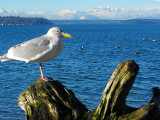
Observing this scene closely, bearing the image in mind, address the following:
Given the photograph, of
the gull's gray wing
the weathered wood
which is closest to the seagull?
the gull's gray wing

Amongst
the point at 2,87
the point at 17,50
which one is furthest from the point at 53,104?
the point at 2,87

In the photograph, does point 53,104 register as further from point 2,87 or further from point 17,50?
point 2,87

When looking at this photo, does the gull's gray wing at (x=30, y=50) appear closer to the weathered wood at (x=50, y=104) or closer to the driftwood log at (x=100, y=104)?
the driftwood log at (x=100, y=104)

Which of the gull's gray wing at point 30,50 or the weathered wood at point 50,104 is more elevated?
the gull's gray wing at point 30,50

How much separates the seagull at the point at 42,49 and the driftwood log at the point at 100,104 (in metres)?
0.75

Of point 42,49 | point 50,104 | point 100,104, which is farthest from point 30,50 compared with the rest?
point 100,104

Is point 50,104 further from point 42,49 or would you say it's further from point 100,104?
point 42,49

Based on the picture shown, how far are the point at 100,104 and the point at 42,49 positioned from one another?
94.8 inches

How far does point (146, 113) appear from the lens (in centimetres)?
541

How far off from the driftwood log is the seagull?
2.47 ft

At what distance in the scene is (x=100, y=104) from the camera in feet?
19.1

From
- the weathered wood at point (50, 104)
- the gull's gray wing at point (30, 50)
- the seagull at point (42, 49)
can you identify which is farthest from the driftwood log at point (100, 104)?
the gull's gray wing at point (30, 50)

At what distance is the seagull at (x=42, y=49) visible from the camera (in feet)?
23.6

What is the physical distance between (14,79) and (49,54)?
2116cm
